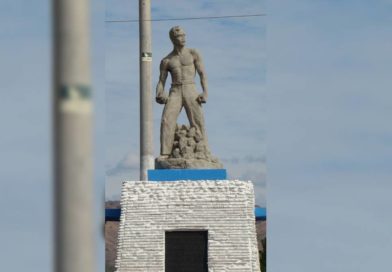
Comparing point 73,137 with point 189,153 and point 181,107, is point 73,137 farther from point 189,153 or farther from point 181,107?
point 181,107

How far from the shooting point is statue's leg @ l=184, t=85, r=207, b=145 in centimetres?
1922

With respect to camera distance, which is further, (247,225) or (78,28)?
(247,225)

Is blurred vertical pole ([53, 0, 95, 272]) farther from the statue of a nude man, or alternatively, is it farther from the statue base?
the statue of a nude man

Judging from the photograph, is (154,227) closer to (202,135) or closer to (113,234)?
(202,135)

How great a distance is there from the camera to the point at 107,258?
22203 millimetres

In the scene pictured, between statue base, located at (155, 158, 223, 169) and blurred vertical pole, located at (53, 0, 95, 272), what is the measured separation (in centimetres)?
1375

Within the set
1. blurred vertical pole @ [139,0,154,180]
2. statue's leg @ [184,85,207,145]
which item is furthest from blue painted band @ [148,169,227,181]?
blurred vertical pole @ [139,0,154,180]

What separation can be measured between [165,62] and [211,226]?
3.43 meters

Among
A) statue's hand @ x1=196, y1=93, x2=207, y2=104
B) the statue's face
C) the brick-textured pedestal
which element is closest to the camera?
the brick-textured pedestal

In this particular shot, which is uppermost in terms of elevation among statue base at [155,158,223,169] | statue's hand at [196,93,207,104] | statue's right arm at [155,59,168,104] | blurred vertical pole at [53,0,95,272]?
statue's right arm at [155,59,168,104]

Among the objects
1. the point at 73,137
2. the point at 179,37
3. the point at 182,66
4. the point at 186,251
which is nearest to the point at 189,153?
the point at 182,66

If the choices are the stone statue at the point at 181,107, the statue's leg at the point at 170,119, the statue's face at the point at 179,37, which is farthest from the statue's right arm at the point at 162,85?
the statue's face at the point at 179,37

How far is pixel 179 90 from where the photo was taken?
19359 millimetres

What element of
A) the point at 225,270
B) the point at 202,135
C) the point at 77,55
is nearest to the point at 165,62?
the point at 202,135
